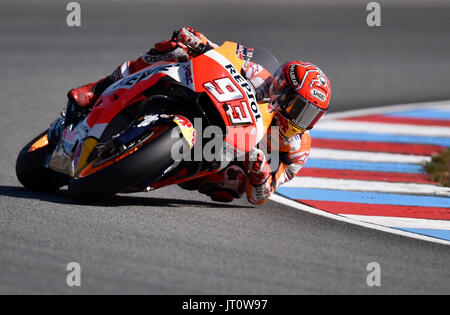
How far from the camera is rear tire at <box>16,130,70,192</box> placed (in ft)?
20.6

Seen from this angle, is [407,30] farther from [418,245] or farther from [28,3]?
[418,245]

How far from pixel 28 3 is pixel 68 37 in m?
7.10

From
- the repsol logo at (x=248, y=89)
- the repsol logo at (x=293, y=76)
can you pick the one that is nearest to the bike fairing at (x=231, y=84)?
the repsol logo at (x=248, y=89)

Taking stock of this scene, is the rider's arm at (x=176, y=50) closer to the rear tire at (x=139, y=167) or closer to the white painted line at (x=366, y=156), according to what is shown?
the rear tire at (x=139, y=167)

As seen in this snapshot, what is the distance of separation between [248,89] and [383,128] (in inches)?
201

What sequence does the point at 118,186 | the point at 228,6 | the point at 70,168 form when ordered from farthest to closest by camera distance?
the point at 228,6
the point at 70,168
the point at 118,186

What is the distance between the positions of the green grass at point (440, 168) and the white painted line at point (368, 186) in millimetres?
271

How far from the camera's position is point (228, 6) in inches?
966

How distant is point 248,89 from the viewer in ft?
18.3

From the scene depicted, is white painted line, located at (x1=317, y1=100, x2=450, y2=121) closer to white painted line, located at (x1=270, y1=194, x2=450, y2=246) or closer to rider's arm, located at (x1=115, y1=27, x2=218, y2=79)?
white painted line, located at (x1=270, y1=194, x2=450, y2=246)

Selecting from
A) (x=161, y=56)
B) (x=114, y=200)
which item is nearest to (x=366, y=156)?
(x=161, y=56)

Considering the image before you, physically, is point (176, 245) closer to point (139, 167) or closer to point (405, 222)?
point (139, 167)

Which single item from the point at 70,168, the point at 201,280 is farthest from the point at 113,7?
the point at 201,280
